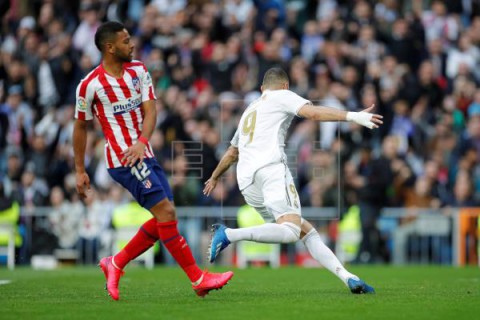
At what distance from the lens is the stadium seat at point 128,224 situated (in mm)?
20359

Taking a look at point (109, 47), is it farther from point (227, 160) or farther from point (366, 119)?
point (366, 119)

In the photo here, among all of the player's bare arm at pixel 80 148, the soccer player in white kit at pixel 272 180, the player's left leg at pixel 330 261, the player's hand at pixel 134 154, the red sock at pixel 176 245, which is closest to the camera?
the player's hand at pixel 134 154

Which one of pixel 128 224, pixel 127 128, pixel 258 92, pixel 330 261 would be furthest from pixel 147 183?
pixel 258 92

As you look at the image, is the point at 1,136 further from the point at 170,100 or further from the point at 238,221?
the point at 238,221

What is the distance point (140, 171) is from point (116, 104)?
666mm

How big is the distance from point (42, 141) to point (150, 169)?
1342 centimetres

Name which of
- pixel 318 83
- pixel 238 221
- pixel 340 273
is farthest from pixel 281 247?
pixel 340 273

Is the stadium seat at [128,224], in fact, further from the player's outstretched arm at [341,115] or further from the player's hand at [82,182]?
the player's outstretched arm at [341,115]

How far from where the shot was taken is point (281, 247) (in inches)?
814

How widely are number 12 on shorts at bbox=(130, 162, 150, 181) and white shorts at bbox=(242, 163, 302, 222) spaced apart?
1.23 m

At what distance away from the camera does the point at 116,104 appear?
10.2 meters

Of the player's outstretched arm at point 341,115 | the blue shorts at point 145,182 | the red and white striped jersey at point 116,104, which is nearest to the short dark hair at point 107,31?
the red and white striped jersey at point 116,104

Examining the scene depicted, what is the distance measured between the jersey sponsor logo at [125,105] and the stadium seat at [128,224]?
Answer: 1020cm

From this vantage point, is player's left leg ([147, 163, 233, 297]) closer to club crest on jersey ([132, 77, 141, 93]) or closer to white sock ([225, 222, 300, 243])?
white sock ([225, 222, 300, 243])
